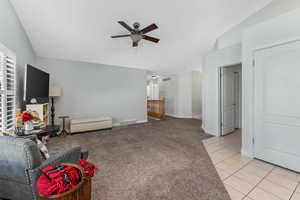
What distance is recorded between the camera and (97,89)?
16.5 feet

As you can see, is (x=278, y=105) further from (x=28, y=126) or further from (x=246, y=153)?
(x=28, y=126)

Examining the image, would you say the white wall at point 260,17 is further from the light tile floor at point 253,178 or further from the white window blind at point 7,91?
the white window blind at point 7,91

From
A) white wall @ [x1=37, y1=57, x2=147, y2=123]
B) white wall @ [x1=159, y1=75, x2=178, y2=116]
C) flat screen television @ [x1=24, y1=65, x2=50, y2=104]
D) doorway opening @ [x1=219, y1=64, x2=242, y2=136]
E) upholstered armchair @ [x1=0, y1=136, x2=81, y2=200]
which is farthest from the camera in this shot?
white wall @ [x1=159, y1=75, x2=178, y2=116]

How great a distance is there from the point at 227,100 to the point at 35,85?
5.14 meters

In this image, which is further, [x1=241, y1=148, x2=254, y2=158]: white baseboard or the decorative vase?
[x1=241, y1=148, x2=254, y2=158]: white baseboard

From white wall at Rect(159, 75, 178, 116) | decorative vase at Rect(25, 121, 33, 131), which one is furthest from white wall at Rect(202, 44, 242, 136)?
decorative vase at Rect(25, 121, 33, 131)

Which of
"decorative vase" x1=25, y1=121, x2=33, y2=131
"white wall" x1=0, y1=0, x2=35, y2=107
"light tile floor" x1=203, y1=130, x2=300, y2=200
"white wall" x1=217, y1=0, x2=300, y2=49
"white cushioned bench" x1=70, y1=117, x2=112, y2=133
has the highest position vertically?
Result: "white wall" x1=217, y1=0, x2=300, y2=49

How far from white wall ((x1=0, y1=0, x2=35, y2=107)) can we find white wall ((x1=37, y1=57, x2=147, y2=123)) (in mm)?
1321

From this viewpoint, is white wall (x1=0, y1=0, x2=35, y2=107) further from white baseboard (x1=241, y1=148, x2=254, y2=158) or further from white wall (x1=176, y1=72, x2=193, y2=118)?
white wall (x1=176, y1=72, x2=193, y2=118)

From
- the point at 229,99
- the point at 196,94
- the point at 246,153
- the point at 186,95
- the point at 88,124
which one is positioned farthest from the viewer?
the point at 196,94

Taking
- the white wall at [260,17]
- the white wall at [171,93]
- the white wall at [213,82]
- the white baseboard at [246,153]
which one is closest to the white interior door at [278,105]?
the white baseboard at [246,153]

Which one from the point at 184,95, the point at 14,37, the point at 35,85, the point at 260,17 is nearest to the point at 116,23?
the point at 14,37

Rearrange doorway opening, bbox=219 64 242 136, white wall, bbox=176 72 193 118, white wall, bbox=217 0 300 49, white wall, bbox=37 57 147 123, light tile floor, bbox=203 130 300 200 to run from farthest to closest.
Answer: white wall, bbox=176 72 193 118, white wall, bbox=37 57 147 123, doorway opening, bbox=219 64 242 136, white wall, bbox=217 0 300 49, light tile floor, bbox=203 130 300 200

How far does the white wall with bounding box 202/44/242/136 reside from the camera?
3395 millimetres
